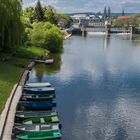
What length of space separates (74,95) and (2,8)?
19.2 metres

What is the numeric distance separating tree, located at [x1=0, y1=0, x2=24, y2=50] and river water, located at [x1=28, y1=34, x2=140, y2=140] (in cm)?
613

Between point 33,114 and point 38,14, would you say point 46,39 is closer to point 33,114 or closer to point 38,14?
point 38,14

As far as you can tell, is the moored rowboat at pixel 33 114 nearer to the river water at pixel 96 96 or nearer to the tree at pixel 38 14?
the river water at pixel 96 96

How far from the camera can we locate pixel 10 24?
6406 centimetres

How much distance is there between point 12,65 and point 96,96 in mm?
18071

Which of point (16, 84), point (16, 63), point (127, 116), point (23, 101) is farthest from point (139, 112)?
point (16, 63)

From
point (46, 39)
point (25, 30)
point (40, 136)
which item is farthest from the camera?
point (25, 30)

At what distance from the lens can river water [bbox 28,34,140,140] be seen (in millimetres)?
36719

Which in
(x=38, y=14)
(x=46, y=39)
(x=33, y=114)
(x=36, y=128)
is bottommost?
(x=36, y=128)

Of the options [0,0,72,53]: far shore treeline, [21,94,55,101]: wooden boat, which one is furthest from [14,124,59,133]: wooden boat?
[0,0,72,53]: far shore treeline

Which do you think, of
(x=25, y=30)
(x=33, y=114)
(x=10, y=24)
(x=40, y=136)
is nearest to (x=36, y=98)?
(x=33, y=114)

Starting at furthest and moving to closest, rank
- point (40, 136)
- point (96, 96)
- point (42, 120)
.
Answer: point (96, 96), point (42, 120), point (40, 136)

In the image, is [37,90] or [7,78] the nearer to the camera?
[37,90]

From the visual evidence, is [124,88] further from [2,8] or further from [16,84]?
[2,8]
